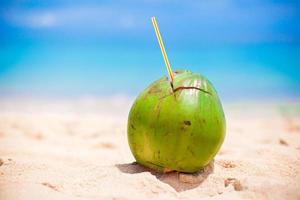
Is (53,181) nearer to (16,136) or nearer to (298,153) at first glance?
(298,153)

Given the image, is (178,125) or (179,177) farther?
(179,177)

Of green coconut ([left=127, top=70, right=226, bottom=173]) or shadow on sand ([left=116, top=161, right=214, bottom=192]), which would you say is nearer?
green coconut ([left=127, top=70, right=226, bottom=173])

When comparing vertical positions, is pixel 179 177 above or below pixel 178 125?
below

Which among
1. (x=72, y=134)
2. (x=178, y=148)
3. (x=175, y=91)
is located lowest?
(x=72, y=134)

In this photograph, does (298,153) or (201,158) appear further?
(298,153)

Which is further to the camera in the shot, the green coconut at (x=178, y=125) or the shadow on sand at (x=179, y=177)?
the shadow on sand at (x=179, y=177)

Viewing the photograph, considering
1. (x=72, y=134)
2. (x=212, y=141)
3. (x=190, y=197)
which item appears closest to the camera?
(x=190, y=197)

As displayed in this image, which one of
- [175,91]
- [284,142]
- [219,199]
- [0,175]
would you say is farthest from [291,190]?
[284,142]

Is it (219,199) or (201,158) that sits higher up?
(201,158)
